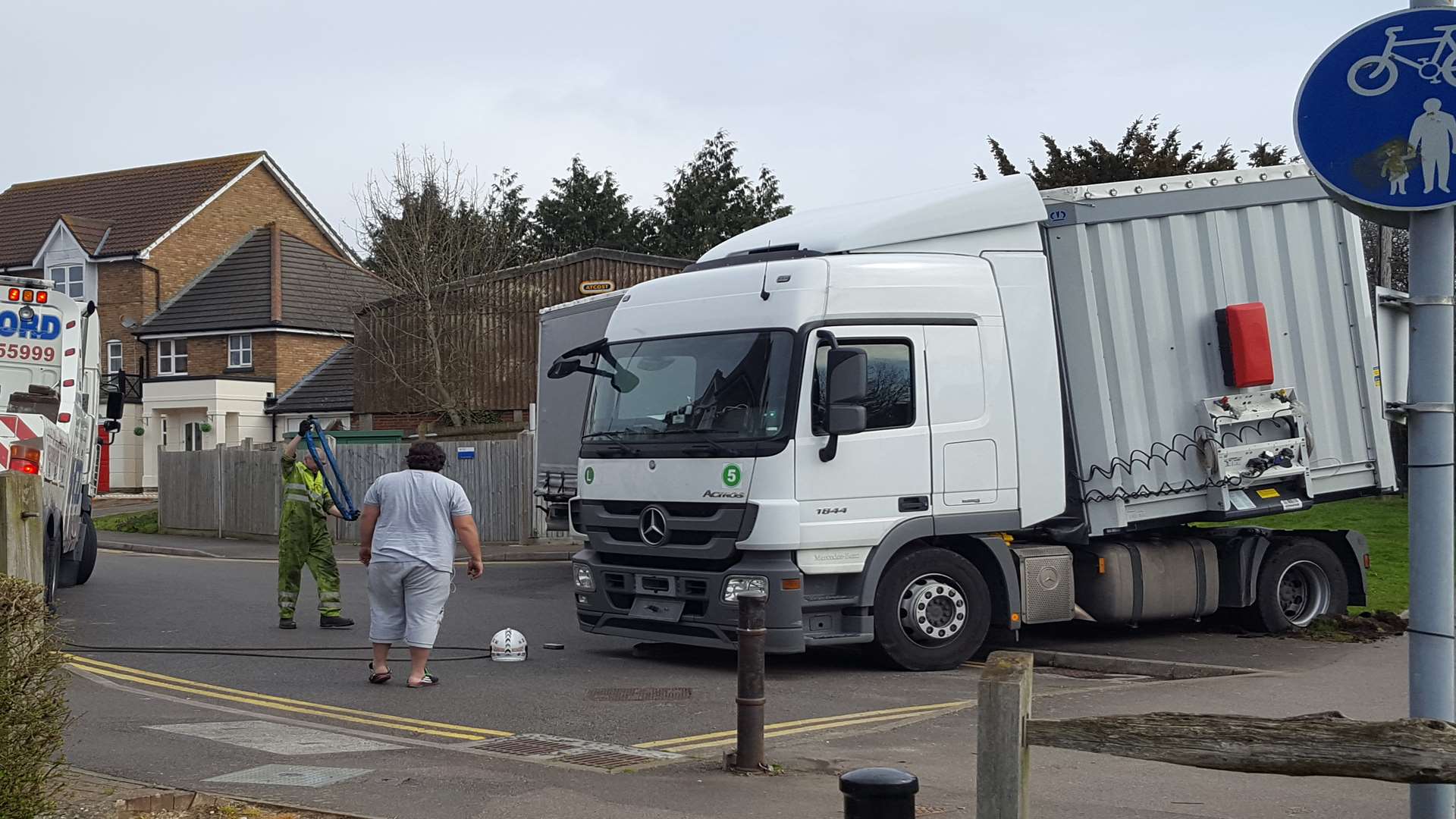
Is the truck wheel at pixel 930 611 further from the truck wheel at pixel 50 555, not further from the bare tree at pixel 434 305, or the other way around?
the bare tree at pixel 434 305

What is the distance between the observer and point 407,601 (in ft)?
33.7

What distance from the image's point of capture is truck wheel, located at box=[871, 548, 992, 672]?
35.8 ft

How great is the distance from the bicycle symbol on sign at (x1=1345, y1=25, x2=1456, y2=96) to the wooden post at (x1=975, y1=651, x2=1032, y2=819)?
2.09 m

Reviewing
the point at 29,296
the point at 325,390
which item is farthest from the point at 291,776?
the point at 325,390

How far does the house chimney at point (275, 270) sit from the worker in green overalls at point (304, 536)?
32.5 m

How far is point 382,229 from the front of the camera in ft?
125

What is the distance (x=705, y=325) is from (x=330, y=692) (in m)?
→ 3.76

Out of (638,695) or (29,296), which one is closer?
(638,695)

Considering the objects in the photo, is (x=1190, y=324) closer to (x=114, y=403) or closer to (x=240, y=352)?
(x=114, y=403)

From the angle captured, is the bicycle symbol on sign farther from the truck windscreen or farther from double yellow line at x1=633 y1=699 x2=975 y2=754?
the truck windscreen

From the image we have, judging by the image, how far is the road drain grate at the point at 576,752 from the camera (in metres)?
7.57

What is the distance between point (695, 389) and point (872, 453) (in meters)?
1.40

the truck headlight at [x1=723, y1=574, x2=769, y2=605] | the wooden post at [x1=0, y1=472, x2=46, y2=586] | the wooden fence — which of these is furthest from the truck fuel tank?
the wooden fence

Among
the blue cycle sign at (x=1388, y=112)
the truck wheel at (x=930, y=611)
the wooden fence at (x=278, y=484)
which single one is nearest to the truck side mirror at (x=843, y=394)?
the truck wheel at (x=930, y=611)
